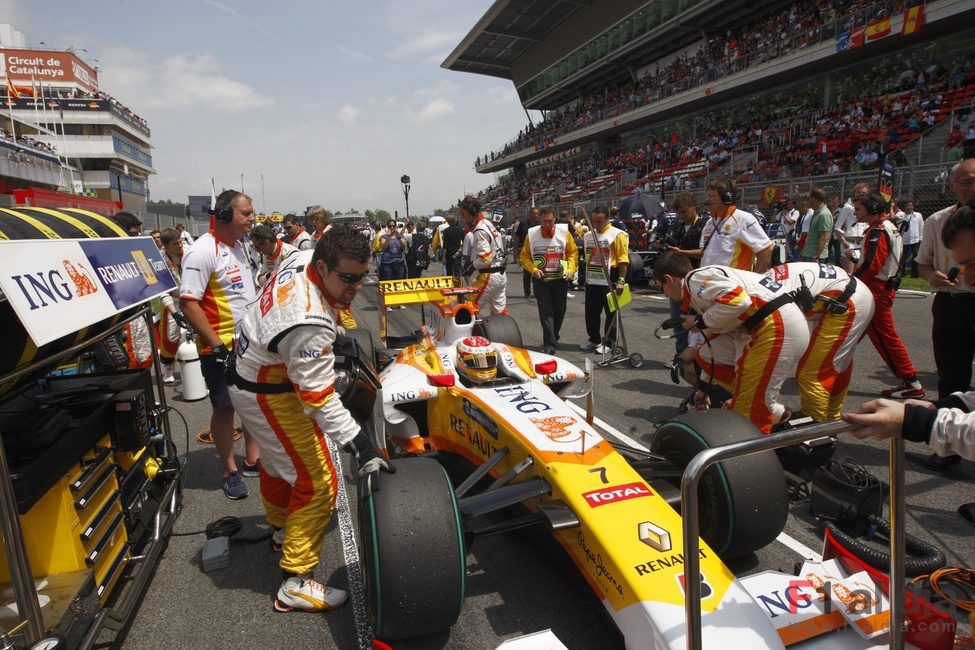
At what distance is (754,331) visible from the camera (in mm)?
3805

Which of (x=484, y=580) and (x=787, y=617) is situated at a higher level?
(x=787, y=617)

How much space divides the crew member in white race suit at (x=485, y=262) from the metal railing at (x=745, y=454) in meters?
5.76

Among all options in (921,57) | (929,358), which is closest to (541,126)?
(921,57)

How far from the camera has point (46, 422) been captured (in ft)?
8.09

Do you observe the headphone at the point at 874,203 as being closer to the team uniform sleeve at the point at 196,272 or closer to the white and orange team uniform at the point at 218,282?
the white and orange team uniform at the point at 218,282

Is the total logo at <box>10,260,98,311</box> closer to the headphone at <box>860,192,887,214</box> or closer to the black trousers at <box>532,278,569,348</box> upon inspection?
the black trousers at <box>532,278,569,348</box>

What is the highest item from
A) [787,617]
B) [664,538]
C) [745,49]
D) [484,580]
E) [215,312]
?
[745,49]

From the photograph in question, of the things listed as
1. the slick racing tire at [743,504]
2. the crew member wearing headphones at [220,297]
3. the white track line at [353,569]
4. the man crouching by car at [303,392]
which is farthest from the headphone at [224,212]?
the slick racing tire at [743,504]

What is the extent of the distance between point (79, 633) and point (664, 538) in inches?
90.4

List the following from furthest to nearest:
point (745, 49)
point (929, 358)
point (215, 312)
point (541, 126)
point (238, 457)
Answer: point (541, 126)
point (745, 49)
point (929, 358)
point (238, 457)
point (215, 312)

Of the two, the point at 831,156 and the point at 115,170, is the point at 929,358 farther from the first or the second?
the point at 115,170

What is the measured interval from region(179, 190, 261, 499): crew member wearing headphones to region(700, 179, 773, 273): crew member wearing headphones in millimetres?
4060

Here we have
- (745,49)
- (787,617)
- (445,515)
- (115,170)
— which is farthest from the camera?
(115,170)

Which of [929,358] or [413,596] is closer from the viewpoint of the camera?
[413,596]
